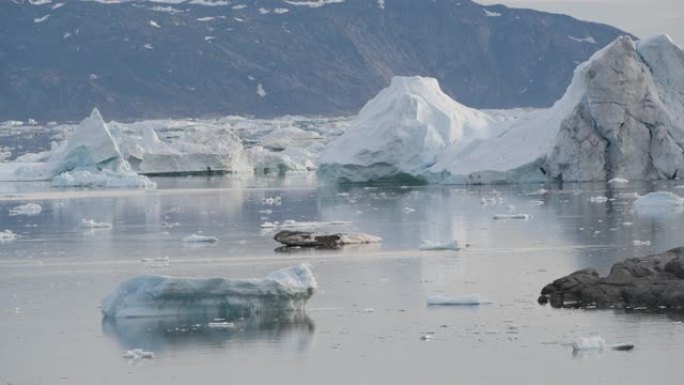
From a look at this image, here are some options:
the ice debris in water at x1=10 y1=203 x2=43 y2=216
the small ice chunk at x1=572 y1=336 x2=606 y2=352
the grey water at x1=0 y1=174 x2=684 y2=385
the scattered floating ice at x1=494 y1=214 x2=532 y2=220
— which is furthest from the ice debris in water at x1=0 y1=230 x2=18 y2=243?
the small ice chunk at x1=572 y1=336 x2=606 y2=352

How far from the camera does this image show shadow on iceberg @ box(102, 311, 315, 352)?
12445 millimetres

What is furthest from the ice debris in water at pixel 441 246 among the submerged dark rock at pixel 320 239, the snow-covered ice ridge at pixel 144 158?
the snow-covered ice ridge at pixel 144 158

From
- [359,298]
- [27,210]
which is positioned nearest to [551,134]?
[27,210]

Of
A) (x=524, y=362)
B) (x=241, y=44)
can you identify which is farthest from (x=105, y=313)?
(x=241, y=44)

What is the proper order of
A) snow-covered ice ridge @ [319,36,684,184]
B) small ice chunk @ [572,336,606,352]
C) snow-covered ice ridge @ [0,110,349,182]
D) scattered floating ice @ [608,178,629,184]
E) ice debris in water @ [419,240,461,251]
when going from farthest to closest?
snow-covered ice ridge @ [0,110,349,182] → scattered floating ice @ [608,178,629,184] → snow-covered ice ridge @ [319,36,684,184] → ice debris in water @ [419,240,461,251] → small ice chunk @ [572,336,606,352]

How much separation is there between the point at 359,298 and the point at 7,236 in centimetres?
959

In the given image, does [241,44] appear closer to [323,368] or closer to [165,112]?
[165,112]

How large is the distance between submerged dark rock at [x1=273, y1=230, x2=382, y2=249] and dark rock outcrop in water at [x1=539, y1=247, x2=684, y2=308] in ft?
19.8

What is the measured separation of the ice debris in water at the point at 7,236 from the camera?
22.7 meters

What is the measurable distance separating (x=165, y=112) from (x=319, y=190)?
106510mm

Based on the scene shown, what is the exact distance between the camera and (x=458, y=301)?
14.3 m

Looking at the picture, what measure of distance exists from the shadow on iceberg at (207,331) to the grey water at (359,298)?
3 centimetres

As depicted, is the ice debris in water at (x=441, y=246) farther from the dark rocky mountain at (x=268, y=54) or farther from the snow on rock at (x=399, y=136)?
the dark rocky mountain at (x=268, y=54)

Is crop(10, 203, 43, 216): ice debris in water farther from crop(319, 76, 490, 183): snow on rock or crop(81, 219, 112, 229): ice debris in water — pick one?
crop(319, 76, 490, 183): snow on rock
